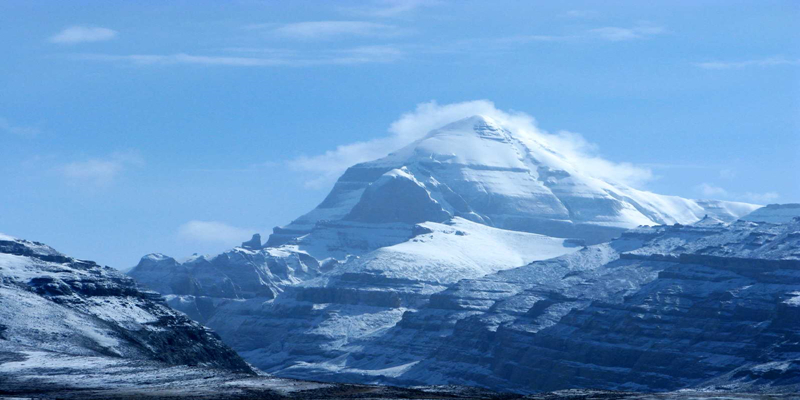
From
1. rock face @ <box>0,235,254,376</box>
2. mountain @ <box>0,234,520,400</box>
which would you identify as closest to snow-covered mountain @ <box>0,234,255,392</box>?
rock face @ <box>0,235,254,376</box>

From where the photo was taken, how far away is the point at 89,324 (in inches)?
6649

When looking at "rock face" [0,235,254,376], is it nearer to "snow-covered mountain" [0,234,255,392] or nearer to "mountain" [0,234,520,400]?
"snow-covered mountain" [0,234,255,392]

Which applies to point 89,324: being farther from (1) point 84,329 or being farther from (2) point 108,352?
(2) point 108,352

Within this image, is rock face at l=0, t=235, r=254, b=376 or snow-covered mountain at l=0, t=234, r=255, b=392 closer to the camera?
snow-covered mountain at l=0, t=234, r=255, b=392

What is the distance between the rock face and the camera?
15562 centimetres

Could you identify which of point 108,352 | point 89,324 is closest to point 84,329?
point 89,324

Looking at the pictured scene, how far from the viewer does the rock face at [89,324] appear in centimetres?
15562

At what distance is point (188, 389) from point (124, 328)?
7321 centimetres

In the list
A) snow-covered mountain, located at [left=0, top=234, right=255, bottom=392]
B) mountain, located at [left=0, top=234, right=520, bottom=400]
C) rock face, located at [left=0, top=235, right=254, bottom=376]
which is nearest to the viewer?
mountain, located at [left=0, top=234, right=520, bottom=400]

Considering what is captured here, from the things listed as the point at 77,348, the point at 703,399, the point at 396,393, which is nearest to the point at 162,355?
the point at 77,348

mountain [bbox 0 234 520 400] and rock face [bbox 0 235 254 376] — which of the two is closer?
mountain [bbox 0 234 520 400]

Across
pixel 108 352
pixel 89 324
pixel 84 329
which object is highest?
pixel 89 324

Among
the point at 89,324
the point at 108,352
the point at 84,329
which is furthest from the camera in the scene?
the point at 89,324

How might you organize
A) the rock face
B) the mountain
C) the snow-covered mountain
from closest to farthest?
the mountain < the snow-covered mountain < the rock face
